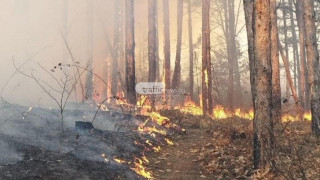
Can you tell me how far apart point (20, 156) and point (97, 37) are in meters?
30.1

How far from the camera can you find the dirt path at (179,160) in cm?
630

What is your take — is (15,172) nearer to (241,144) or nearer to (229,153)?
(229,153)

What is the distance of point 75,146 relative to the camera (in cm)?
639

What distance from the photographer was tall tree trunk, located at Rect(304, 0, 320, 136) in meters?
8.73

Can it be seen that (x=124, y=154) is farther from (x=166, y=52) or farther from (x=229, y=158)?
(x=166, y=52)

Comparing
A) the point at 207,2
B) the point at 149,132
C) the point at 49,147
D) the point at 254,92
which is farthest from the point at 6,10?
the point at 254,92

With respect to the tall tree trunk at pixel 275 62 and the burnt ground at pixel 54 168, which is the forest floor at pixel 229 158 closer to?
the burnt ground at pixel 54 168

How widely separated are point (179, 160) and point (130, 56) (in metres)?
7.50

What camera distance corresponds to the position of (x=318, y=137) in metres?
8.49

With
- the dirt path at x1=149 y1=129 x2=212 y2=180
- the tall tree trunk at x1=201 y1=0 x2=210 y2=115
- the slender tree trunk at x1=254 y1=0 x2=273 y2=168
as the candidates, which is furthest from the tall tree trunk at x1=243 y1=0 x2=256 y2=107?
the tall tree trunk at x1=201 y1=0 x2=210 y2=115

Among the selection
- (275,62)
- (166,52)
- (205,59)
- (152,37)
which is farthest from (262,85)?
(166,52)

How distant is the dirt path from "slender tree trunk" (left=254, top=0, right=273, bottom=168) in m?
1.14

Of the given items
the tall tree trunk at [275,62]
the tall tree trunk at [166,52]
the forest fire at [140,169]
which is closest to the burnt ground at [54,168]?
the forest fire at [140,169]

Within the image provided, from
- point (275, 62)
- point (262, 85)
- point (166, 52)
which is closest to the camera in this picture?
point (262, 85)
